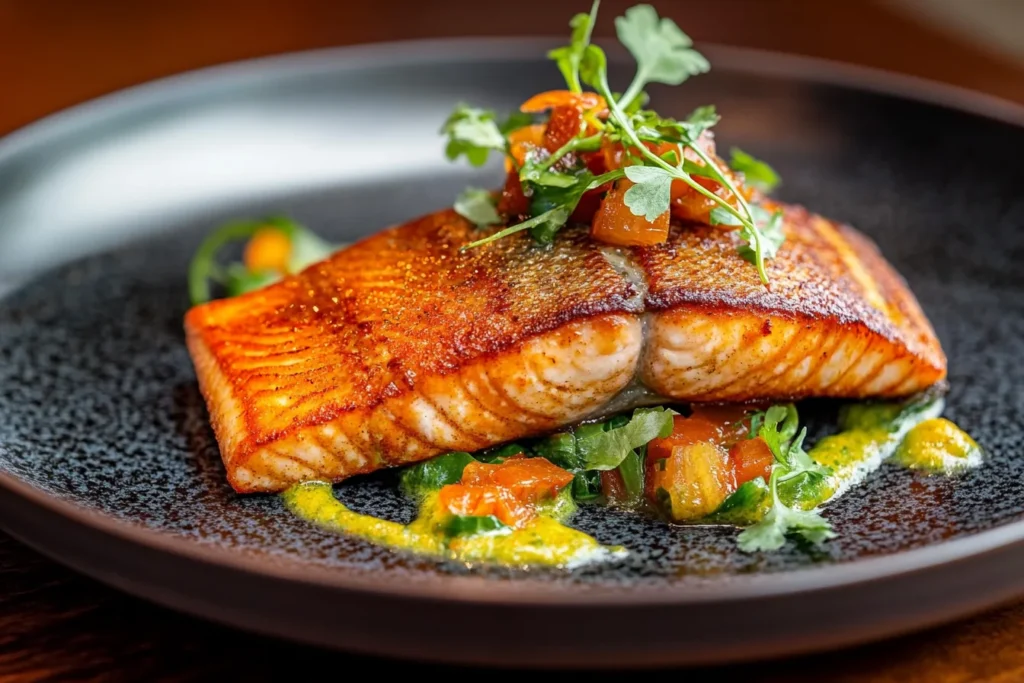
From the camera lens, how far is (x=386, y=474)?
346cm

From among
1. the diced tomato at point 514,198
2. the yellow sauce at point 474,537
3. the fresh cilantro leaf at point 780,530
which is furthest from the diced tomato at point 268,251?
the fresh cilantro leaf at point 780,530

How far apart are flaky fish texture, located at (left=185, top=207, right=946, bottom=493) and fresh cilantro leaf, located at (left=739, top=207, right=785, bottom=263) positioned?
32 millimetres

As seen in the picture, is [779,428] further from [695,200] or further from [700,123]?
[700,123]

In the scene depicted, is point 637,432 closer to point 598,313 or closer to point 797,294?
point 598,313

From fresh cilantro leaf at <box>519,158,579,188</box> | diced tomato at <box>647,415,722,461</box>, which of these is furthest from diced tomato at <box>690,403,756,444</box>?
fresh cilantro leaf at <box>519,158,579,188</box>

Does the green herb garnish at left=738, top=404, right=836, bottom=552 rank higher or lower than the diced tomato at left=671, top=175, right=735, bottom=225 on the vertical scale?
lower

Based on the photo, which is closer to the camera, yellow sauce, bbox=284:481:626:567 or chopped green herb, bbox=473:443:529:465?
yellow sauce, bbox=284:481:626:567

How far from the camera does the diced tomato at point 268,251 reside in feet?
15.9

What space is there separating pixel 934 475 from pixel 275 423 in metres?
1.97

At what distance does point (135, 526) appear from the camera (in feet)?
8.70

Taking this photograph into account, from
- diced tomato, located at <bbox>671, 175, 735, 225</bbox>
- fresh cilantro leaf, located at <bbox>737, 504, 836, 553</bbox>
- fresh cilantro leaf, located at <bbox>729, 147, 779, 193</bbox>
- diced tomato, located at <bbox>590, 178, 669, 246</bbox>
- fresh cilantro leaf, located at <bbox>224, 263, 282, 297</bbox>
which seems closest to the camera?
fresh cilantro leaf, located at <bbox>737, 504, 836, 553</bbox>

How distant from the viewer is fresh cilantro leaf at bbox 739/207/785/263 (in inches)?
138

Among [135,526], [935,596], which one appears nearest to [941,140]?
[935,596]

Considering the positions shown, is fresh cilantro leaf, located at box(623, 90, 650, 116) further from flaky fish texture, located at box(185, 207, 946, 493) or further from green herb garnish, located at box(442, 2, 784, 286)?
flaky fish texture, located at box(185, 207, 946, 493)
